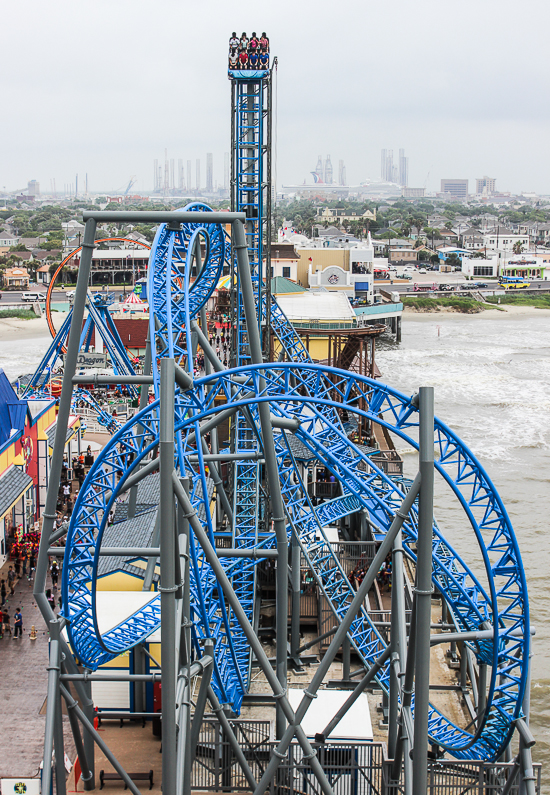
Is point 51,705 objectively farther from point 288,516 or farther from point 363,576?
point 363,576

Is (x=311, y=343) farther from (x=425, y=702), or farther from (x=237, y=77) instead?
(x=425, y=702)

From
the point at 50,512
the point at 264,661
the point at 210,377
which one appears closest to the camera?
the point at 210,377

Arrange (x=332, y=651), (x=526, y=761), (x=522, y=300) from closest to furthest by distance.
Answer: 1. (x=526, y=761)
2. (x=332, y=651)
3. (x=522, y=300)

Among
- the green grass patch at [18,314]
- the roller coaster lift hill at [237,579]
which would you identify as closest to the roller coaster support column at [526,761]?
the roller coaster lift hill at [237,579]

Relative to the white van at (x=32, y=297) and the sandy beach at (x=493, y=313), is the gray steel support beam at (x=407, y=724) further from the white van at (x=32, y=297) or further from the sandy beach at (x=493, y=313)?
the white van at (x=32, y=297)

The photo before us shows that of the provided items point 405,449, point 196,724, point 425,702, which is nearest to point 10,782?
point 196,724

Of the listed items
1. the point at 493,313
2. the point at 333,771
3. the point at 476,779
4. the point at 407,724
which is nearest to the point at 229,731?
the point at 333,771
